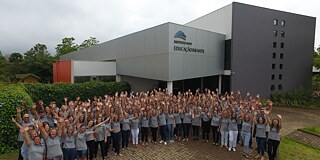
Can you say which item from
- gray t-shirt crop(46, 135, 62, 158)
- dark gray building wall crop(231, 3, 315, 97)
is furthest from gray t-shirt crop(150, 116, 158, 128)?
dark gray building wall crop(231, 3, 315, 97)

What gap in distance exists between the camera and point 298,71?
2127cm

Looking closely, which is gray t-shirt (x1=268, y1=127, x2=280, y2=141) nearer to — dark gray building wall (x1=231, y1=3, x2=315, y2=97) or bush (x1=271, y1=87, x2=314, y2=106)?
dark gray building wall (x1=231, y1=3, x2=315, y2=97)

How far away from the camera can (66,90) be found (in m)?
15.0

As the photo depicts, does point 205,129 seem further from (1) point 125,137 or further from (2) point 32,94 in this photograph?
(2) point 32,94

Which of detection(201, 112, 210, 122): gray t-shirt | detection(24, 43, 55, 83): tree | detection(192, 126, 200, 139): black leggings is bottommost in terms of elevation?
detection(192, 126, 200, 139): black leggings

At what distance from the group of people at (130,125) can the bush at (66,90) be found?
6.18m

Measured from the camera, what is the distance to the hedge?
7.24 metres

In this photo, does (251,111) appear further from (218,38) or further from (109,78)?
(109,78)

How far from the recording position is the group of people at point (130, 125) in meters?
5.47

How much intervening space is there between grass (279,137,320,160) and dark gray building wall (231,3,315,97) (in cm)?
861

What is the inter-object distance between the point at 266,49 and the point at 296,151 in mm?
12966

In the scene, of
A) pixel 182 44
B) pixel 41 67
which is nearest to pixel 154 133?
pixel 182 44

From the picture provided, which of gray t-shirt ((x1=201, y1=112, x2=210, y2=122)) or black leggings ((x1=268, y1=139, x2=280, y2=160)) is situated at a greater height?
gray t-shirt ((x1=201, y1=112, x2=210, y2=122))

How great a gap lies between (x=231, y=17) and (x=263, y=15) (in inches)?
149
